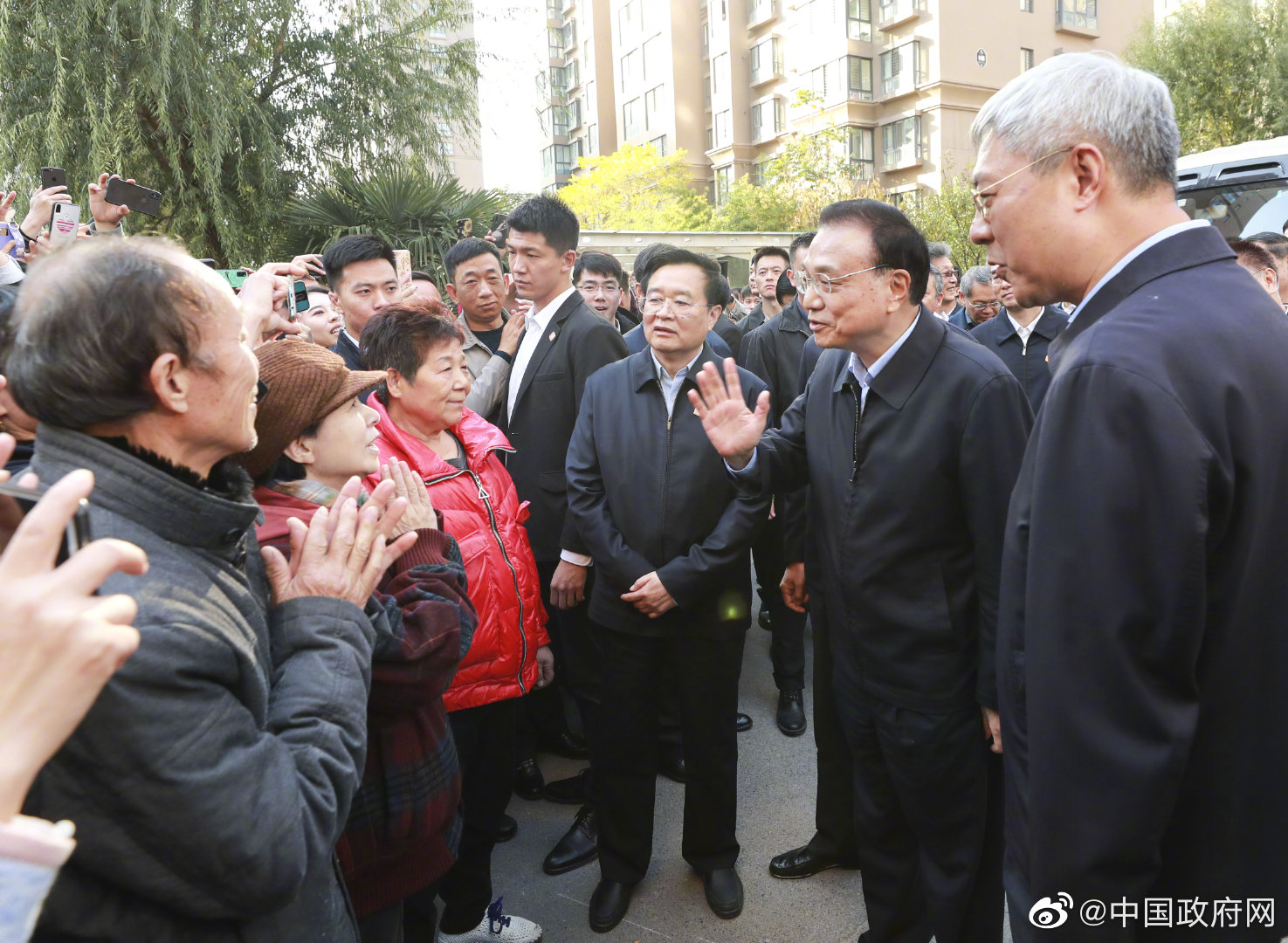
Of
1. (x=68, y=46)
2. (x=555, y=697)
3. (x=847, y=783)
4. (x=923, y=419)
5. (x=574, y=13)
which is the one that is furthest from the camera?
(x=574, y=13)

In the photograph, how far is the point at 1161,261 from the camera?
1.43 m

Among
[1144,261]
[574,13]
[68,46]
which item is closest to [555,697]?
[1144,261]

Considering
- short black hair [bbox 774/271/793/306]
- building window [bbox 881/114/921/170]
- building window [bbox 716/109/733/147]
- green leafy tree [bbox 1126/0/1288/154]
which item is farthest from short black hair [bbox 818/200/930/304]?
building window [bbox 716/109/733/147]

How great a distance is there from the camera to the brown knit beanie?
184cm

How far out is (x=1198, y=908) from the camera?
55.7 inches

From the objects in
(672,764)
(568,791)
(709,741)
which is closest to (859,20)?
(672,764)

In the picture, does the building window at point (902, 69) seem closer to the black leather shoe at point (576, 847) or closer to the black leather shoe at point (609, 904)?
the black leather shoe at point (576, 847)

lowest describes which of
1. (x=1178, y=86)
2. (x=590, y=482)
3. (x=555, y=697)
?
(x=555, y=697)

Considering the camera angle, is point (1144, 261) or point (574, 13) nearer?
point (1144, 261)

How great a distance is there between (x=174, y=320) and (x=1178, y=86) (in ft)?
81.7

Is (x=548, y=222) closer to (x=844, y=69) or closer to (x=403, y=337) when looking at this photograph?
(x=403, y=337)

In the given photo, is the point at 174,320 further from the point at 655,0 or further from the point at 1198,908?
the point at 655,0

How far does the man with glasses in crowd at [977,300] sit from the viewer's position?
6.61 m

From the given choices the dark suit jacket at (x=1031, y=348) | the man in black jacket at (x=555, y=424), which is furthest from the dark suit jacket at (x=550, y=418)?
the dark suit jacket at (x=1031, y=348)
